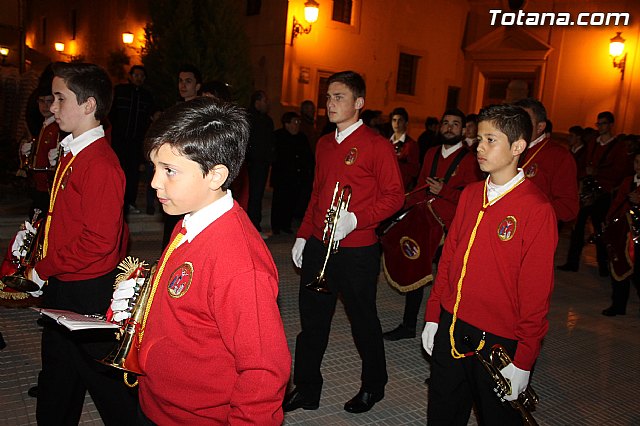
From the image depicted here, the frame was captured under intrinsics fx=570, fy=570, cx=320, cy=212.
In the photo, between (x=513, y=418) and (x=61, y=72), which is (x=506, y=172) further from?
(x=61, y=72)

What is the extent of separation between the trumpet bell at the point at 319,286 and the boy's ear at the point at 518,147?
152 centimetres

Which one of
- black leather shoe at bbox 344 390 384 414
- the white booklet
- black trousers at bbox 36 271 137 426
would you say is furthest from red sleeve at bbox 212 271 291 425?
black leather shoe at bbox 344 390 384 414

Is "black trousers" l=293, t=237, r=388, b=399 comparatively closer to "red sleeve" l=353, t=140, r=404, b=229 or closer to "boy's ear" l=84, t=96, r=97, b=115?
"red sleeve" l=353, t=140, r=404, b=229

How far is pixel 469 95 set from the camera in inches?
810

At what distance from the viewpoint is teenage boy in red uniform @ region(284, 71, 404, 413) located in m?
3.94

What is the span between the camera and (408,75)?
795 inches

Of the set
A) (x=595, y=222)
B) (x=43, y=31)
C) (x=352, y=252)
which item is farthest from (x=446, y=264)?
(x=43, y=31)

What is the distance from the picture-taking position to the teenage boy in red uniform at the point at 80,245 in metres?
2.87

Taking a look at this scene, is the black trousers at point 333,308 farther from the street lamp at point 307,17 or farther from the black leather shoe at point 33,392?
the street lamp at point 307,17

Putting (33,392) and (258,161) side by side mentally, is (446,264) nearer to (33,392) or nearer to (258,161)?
(33,392)

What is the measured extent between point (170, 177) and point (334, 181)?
2.25 metres

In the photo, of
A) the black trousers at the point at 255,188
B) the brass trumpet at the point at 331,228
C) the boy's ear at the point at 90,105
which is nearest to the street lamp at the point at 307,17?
the black trousers at the point at 255,188

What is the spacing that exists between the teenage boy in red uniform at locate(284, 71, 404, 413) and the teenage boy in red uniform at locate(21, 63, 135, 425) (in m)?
1.38

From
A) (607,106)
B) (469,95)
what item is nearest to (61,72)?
(607,106)
